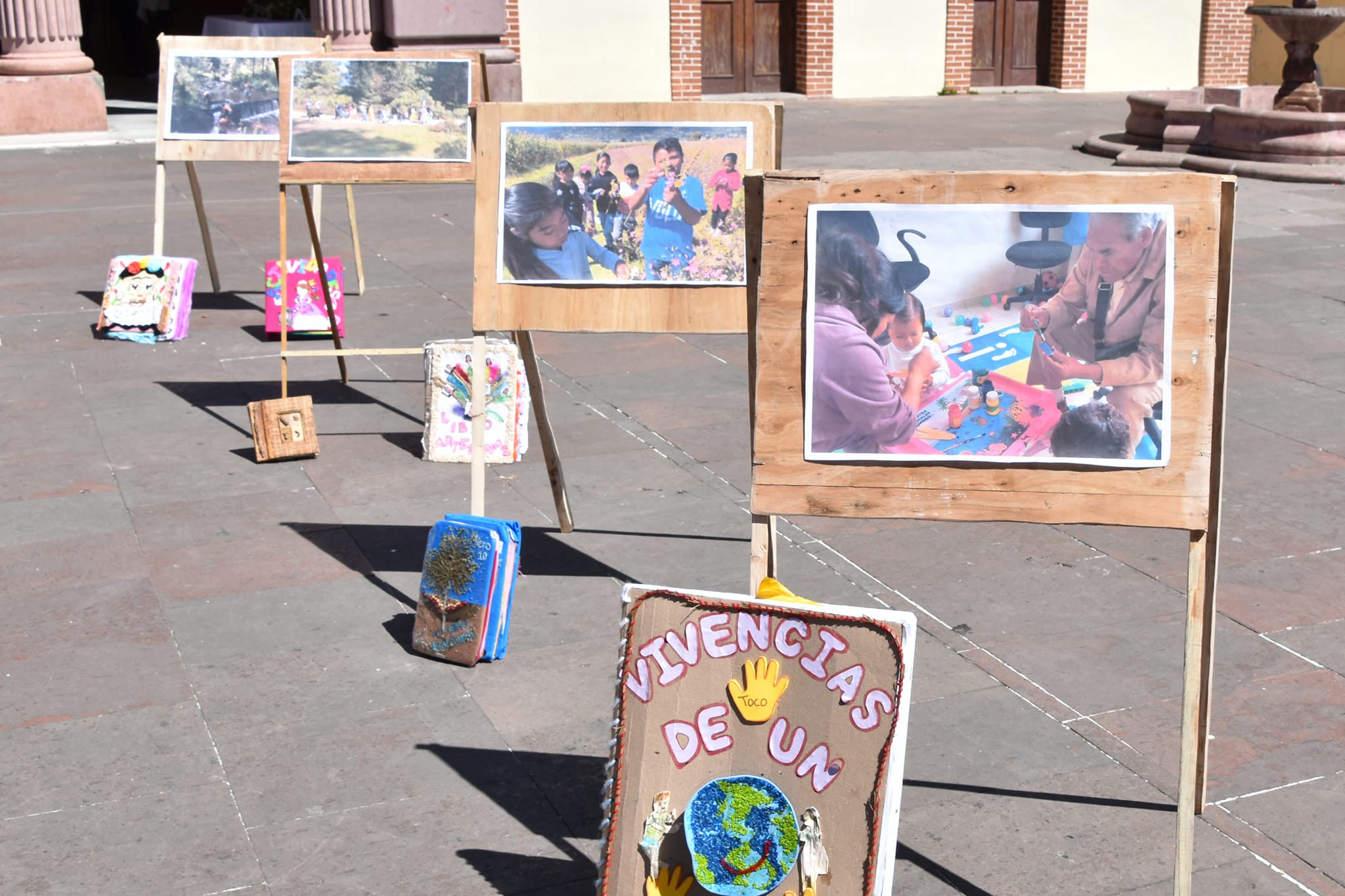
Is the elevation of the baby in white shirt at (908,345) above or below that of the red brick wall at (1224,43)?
below

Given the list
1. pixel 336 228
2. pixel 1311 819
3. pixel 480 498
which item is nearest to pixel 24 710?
pixel 480 498

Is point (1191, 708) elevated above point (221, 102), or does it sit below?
below

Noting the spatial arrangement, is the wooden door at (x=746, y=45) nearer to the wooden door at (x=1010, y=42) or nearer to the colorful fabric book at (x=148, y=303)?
the wooden door at (x=1010, y=42)

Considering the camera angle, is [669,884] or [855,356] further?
[855,356]

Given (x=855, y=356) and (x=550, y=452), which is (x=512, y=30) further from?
(x=855, y=356)

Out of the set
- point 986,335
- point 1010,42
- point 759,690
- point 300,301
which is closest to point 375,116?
point 300,301

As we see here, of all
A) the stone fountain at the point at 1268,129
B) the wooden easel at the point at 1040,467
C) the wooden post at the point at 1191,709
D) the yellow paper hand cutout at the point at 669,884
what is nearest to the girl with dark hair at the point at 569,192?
the wooden easel at the point at 1040,467

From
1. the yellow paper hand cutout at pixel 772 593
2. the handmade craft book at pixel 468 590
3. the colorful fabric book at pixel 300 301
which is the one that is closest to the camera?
the yellow paper hand cutout at pixel 772 593

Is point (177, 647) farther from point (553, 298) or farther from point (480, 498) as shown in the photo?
point (553, 298)

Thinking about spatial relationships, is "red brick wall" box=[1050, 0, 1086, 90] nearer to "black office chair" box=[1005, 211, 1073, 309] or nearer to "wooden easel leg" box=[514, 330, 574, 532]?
"wooden easel leg" box=[514, 330, 574, 532]

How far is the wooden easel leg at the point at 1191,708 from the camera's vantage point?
12.3 ft

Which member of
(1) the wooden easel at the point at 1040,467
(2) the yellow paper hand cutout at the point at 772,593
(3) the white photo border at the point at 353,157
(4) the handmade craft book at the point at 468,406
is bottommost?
(4) the handmade craft book at the point at 468,406

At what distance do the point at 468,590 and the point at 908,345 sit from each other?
1997mm

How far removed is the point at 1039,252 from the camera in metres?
3.95
